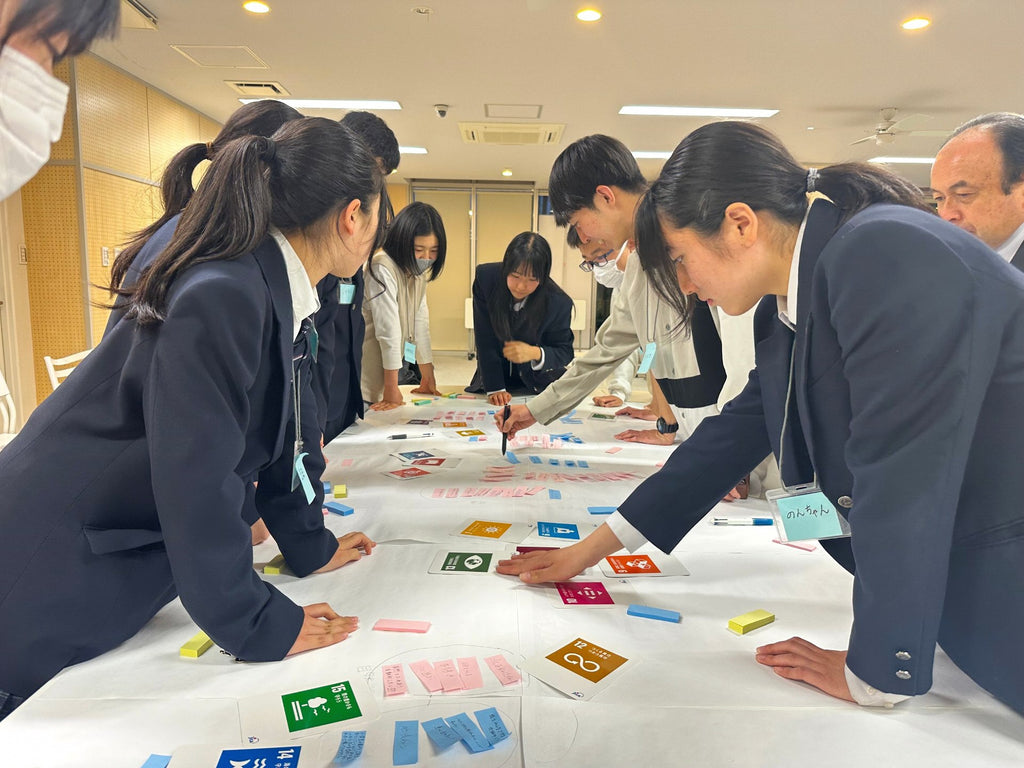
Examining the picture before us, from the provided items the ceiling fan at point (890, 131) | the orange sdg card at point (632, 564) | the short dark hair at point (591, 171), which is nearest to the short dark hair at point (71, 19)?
the orange sdg card at point (632, 564)

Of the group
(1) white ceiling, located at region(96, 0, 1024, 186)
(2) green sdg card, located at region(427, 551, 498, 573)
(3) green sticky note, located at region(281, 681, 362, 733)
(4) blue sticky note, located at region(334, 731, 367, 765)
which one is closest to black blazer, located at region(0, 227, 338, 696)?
(3) green sticky note, located at region(281, 681, 362, 733)

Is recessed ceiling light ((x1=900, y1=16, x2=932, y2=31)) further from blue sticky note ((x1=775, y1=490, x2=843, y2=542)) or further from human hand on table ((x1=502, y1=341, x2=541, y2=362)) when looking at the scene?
blue sticky note ((x1=775, y1=490, x2=843, y2=542))

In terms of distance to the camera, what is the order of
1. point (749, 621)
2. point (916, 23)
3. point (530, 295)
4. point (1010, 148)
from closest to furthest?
point (749, 621) < point (1010, 148) < point (530, 295) < point (916, 23)

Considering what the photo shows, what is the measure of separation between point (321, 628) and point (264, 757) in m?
0.26

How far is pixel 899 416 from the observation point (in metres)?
0.77

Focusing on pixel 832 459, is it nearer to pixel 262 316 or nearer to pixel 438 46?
pixel 262 316

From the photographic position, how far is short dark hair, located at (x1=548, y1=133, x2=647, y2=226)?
1.88m

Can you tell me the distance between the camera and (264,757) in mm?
730

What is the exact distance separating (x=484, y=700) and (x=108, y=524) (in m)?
0.56

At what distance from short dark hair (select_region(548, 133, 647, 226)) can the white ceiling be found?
8.07ft

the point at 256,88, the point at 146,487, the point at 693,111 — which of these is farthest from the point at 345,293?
the point at 693,111

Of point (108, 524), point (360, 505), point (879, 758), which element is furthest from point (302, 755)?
point (360, 505)

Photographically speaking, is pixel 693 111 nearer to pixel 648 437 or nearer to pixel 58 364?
pixel 648 437

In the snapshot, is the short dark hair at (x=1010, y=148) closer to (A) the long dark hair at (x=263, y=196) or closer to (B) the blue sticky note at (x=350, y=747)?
(A) the long dark hair at (x=263, y=196)
